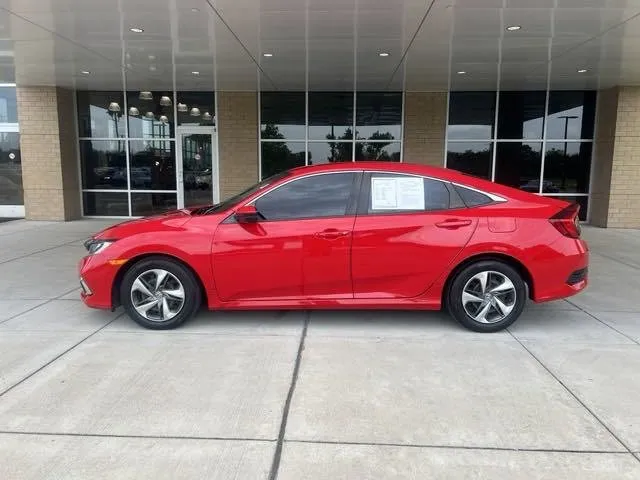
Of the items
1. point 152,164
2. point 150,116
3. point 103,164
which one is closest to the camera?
point 150,116

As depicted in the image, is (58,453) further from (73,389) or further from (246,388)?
(246,388)

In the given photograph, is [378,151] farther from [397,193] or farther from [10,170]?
[10,170]

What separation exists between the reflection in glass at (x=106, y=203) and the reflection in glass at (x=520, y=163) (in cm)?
1047

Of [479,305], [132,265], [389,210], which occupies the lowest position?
[479,305]

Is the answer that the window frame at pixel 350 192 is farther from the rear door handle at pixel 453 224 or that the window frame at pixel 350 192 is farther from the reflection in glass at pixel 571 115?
the reflection in glass at pixel 571 115

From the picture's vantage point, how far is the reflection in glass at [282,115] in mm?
14070

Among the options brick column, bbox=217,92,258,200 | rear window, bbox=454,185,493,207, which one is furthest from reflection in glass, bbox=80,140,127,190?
rear window, bbox=454,185,493,207

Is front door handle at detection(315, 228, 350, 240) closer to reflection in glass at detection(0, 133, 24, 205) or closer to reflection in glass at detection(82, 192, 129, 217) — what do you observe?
reflection in glass at detection(82, 192, 129, 217)

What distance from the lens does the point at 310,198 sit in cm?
496

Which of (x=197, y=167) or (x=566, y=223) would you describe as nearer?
(x=566, y=223)

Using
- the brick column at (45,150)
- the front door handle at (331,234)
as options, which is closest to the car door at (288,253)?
the front door handle at (331,234)

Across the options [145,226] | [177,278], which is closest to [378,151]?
[145,226]

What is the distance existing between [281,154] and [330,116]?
66.6 inches

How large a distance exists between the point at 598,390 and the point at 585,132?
1209cm
